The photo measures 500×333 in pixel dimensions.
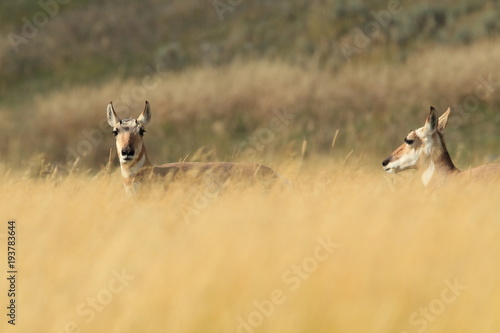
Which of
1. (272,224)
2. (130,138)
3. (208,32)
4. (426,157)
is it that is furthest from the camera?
(208,32)

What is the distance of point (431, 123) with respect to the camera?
32.0 feet

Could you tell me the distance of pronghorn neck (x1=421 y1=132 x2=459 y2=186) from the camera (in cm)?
996

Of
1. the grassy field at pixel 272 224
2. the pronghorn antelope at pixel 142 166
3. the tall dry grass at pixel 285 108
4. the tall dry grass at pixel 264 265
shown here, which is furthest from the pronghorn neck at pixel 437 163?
the tall dry grass at pixel 285 108

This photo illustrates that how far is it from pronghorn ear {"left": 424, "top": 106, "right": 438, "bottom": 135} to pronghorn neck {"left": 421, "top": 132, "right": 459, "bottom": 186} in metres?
0.15

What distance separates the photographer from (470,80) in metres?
22.1

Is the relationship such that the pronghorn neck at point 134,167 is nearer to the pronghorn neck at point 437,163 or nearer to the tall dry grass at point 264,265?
the tall dry grass at point 264,265

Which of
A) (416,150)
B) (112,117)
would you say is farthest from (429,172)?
(112,117)

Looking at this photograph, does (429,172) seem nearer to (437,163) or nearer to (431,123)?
(437,163)

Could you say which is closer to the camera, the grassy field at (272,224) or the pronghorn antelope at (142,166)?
the grassy field at (272,224)

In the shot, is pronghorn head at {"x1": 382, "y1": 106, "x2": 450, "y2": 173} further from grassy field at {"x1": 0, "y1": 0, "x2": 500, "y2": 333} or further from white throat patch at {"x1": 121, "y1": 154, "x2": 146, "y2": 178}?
white throat patch at {"x1": 121, "y1": 154, "x2": 146, "y2": 178}

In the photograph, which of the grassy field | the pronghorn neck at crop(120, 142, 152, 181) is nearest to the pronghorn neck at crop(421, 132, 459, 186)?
→ the grassy field

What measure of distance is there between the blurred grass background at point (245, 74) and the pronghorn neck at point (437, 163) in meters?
5.21

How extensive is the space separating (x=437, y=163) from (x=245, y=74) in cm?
1504

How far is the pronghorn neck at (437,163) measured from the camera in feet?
32.7
